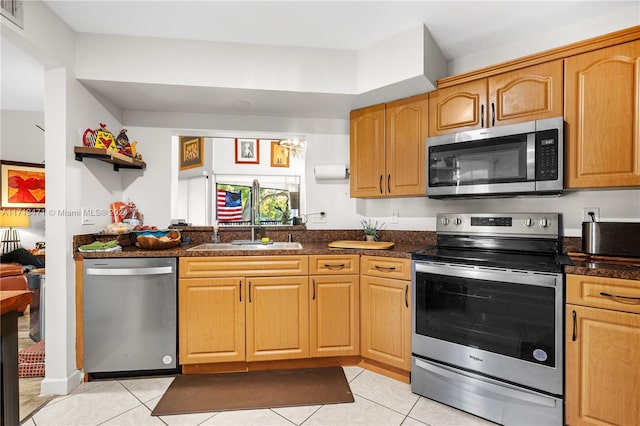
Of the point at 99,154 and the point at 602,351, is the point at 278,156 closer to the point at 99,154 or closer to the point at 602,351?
the point at 99,154

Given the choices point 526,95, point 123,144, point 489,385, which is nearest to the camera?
point 489,385

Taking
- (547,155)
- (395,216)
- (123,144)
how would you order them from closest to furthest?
(547,155) → (123,144) → (395,216)

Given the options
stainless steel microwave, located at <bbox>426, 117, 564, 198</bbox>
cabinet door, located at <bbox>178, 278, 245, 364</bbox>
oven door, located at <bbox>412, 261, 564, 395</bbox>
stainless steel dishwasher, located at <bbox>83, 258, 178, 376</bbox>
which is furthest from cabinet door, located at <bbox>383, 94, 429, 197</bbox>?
stainless steel dishwasher, located at <bbox>83, 258, 178, 376</bbox>

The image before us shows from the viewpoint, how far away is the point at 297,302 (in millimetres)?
2221

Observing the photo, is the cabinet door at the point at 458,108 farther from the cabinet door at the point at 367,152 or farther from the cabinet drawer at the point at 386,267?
the cabinet drawer at the point at 386,267

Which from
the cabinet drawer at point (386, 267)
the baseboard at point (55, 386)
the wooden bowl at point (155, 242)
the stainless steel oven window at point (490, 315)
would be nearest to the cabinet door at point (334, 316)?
the cabinet drawer at point (386, 267)

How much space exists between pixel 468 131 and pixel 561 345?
4.45 ft

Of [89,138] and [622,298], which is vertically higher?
[89,138]

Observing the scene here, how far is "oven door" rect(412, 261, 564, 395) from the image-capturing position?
5.16 feet

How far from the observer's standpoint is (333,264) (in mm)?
2244

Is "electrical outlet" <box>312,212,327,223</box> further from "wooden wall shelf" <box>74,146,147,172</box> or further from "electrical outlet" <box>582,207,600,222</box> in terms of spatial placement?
"electrical outlet" <box>582,207,600,222</box>

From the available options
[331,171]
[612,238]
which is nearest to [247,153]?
[331,171]

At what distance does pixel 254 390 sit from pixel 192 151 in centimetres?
258

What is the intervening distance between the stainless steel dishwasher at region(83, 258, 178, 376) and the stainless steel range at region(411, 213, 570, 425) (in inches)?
66.5
